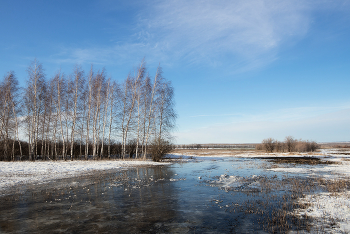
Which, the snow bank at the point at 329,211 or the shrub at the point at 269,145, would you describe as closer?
the snow bank at the point at 329,211

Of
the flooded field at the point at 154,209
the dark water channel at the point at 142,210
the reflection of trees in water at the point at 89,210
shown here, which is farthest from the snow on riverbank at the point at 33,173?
the reflection of trees in water at the point at 89,210

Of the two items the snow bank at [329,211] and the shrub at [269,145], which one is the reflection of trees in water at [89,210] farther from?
the shrub at [269,145]

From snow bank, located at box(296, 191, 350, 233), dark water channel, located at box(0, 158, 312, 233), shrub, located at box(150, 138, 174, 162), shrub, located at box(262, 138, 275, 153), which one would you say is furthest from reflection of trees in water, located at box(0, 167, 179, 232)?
shrub, located at box(262, 138, 275, 153)

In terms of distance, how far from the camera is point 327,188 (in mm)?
9148

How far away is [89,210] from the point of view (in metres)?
6.36

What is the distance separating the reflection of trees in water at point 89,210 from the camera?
507 cm

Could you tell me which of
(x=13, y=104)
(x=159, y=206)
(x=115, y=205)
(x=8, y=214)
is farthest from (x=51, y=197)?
(x=13, y=104)

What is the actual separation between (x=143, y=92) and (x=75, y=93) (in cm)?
833

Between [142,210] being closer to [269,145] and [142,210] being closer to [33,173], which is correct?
[33,173]

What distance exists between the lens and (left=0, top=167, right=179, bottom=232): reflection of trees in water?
16.6ft

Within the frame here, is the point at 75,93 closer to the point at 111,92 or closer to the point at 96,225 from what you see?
the point at 111,92

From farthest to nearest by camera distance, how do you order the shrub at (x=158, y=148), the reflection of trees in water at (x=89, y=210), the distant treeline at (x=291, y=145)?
1. the distant treeline at (x=291, y=145)
2. the shrub at (x=158, y=148)
3. the reflection of trees in water at (x=89, y=210)

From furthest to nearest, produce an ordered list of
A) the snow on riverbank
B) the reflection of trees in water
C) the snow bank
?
the snow on riverbank
the reflection of trees in water
the snow bank

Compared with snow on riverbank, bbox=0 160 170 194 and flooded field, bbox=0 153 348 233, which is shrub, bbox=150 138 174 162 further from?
flooded field, bbox=0 153 348 233
